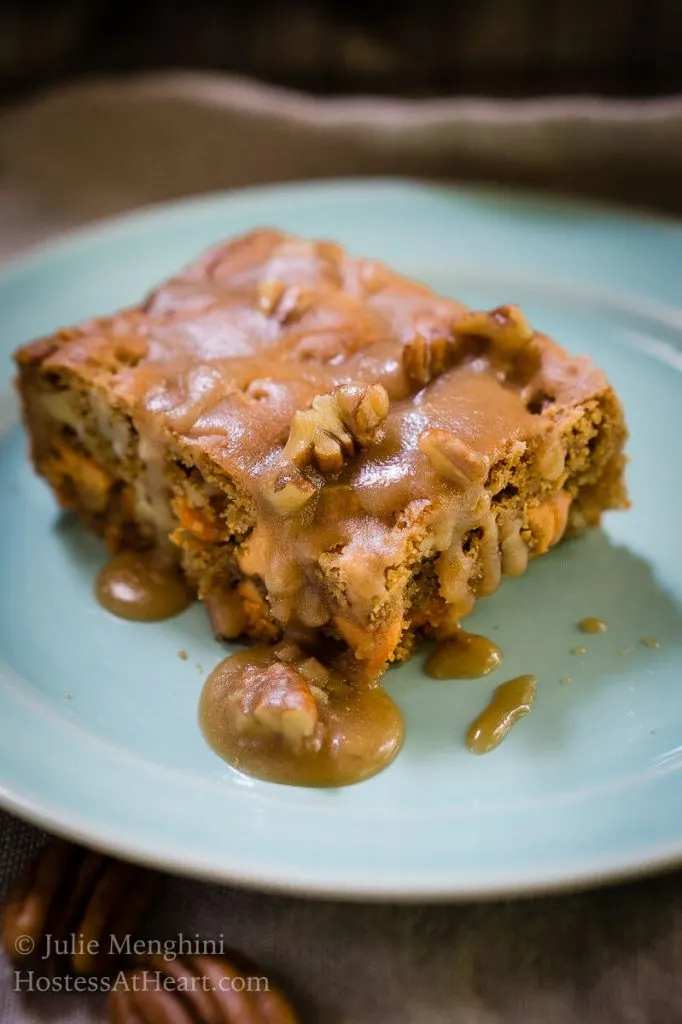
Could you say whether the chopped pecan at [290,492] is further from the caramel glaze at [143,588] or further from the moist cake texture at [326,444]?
the caramel glaze at [143,588]

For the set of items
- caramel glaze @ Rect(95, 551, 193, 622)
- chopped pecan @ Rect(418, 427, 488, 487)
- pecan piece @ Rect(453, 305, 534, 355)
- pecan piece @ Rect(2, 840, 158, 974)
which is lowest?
pecan piece @ Rect(2, 840, 158, 974)

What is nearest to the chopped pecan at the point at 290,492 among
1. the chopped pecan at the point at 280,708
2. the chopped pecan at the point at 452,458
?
the chopped pecan at the point at 452,458

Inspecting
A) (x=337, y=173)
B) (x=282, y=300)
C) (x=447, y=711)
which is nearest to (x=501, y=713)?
(x=447, y=711)

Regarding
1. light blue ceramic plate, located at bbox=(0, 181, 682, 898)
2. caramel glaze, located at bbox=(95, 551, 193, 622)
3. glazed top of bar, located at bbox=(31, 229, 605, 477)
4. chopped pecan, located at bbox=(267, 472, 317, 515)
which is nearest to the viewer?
light blue ceramic plate, located at bbox=(0, 181, 682, 898)

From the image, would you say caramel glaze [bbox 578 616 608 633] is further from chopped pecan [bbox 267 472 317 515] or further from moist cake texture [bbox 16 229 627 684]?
chopped pecan [bbox 267 472 317 515]

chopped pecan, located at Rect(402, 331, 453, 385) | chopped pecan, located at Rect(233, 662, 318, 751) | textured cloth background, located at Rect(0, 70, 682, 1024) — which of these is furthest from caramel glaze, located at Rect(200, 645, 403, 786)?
chopped pecan, located at Rect(402, 331, 453, 385)
